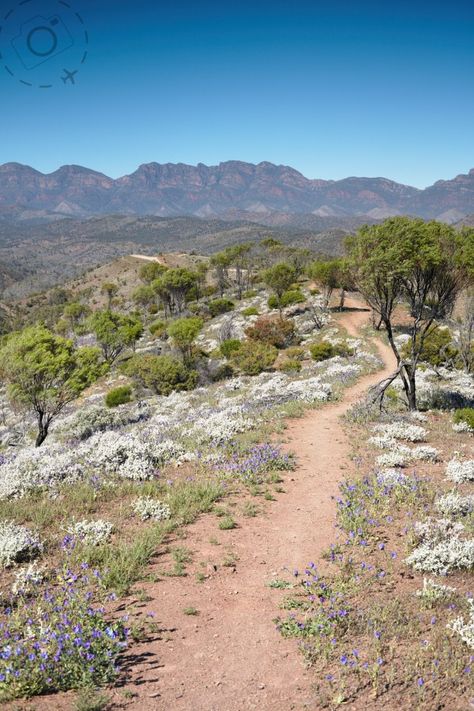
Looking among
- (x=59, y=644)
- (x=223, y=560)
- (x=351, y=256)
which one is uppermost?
(x=351, y=256)

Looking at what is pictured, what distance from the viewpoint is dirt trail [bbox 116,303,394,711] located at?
4645mm

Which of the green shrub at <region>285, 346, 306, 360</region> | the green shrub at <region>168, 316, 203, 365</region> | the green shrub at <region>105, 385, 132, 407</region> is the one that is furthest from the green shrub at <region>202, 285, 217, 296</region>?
the green shrub at <region>105, 385, 132, 407</region>

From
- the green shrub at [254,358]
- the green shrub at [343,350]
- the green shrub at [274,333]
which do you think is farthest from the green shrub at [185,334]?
the green shrub at [343,350]

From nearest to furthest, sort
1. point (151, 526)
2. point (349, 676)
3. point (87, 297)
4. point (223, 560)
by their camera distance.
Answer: point (349, 676) < point (223, 560) < point (151, 526) < point (87, 297)

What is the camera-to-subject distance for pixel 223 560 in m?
7.18

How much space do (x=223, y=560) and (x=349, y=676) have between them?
2726mm

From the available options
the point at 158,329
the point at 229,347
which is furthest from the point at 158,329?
the point at 229,347

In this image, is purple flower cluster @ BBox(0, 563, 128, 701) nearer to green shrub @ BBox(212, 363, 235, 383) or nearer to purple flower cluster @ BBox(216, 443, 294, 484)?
purple flower cluster @ BBox(216, 443, 294, 484)

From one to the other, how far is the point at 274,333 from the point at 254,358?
9.18 metres

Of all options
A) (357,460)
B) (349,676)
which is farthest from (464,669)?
(357,460)

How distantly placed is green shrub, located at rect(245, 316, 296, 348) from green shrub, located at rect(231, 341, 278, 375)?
6.39 m

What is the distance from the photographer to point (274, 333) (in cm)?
4447

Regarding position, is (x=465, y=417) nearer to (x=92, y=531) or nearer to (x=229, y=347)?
(x=92, y=531)

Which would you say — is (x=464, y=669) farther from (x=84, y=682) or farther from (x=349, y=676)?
(x=84, y=682)
